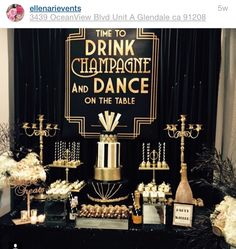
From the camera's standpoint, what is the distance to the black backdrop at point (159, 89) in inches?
136

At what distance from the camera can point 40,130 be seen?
3449 mm

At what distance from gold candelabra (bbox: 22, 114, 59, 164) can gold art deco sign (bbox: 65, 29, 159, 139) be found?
0.64ft

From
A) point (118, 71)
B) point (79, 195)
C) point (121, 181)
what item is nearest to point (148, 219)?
point (121, 181)

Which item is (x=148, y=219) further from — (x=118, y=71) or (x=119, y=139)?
(x=118, y=71)

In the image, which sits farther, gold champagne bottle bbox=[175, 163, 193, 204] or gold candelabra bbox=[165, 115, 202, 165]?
gold candelabra bbox=[165, 115, 202, 165]

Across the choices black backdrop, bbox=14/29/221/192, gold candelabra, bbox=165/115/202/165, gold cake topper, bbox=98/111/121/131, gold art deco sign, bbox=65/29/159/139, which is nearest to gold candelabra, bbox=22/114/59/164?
black backdrop, bbox=14/29/221/192

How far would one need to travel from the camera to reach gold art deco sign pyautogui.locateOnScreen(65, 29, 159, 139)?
11.6ft
